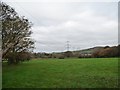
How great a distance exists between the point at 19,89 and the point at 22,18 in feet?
50.3

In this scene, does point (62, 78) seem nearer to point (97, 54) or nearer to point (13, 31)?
point (13, 31)

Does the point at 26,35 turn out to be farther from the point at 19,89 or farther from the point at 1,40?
the point at 19,89

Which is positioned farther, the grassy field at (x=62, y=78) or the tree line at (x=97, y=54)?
the tree line at (x=97, y=54)

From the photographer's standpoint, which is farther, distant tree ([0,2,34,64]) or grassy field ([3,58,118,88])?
distant tree ([0,2,34,64])

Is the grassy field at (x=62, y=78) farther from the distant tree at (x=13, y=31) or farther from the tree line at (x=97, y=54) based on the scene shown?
the tree line at (x=97, y=54)

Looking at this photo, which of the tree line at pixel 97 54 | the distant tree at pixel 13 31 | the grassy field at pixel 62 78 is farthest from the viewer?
the tree line at pixel 97 54

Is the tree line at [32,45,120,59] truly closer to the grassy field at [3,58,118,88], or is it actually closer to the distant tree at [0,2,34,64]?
the distant tree at [0,2,34,64]

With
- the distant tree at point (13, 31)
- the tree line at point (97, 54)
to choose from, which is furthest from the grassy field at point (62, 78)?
the tree line at point (97, 54)

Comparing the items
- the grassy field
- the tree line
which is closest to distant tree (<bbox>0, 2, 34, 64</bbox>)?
the grassy field

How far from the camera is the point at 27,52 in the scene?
102 ft

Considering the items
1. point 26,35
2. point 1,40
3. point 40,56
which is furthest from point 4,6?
point 40,56

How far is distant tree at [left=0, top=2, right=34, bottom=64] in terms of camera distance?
23.1 m

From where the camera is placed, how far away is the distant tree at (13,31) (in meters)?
23.1

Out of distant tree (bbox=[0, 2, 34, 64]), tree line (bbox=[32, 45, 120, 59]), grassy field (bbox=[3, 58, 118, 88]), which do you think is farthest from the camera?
tree line (bbox=[32, 45, 120, 59])
